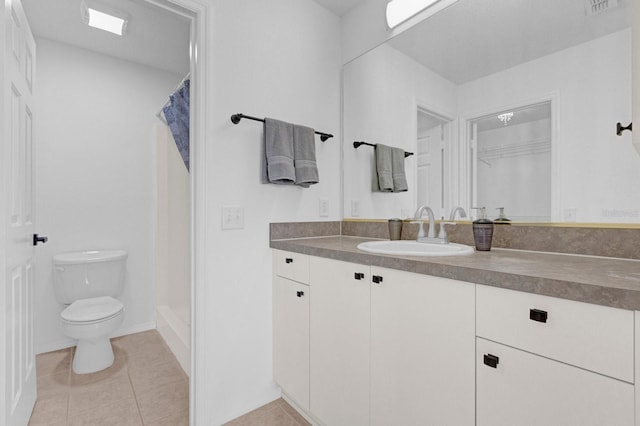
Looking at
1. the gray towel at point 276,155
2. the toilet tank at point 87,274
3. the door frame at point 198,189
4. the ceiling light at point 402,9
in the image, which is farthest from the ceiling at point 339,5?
the toilet tank at point 87,274

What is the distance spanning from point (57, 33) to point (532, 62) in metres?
3.04

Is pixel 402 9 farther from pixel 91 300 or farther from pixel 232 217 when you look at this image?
pixel 91 300

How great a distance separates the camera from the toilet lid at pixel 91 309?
1.96 m

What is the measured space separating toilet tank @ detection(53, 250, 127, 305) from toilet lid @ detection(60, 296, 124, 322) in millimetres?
73

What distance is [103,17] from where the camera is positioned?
2035 millimetres

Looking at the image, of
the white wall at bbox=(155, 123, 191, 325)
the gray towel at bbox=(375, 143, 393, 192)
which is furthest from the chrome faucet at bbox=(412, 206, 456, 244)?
the white wall at bbox=(155, 123, 191, 325)

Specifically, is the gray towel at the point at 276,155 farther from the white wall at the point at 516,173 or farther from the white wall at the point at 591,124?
the white wall at the point at 591,124

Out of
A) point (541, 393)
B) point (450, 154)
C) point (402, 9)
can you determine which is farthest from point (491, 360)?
point (402, 9)

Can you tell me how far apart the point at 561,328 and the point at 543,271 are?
151 millimetres

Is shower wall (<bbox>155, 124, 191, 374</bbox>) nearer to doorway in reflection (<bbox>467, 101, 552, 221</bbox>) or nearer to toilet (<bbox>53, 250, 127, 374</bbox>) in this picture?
toilet (<bbox>53, 250, 127, 374</bbox>)

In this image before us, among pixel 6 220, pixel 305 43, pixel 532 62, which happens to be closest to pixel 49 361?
pixel 6 220

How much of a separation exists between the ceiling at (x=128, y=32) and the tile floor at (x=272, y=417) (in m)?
2.29

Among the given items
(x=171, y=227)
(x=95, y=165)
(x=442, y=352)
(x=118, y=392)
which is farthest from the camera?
(x=171, y=227)

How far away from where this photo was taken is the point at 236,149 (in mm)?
1554
